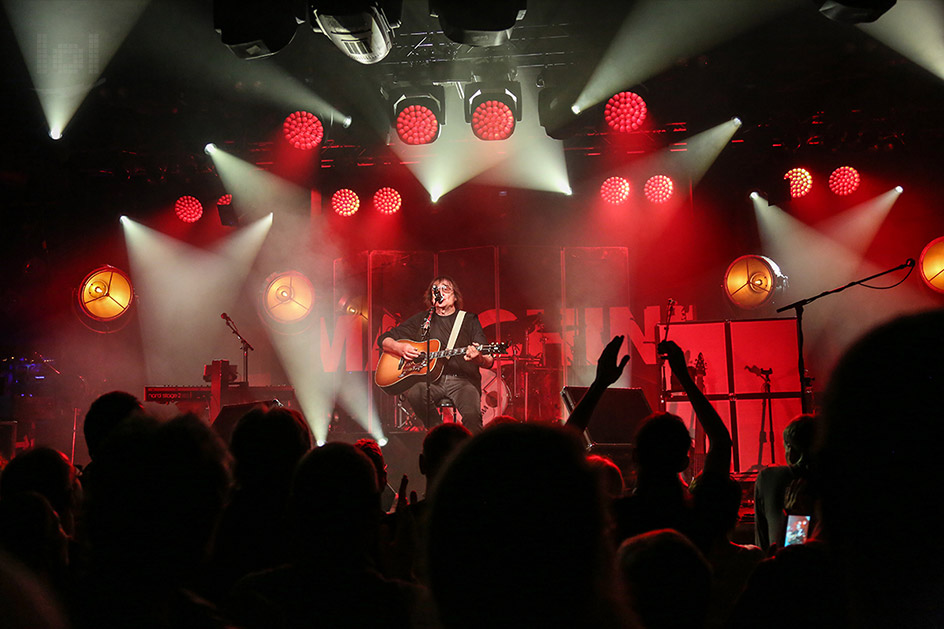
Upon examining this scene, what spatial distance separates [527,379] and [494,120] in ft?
12.1

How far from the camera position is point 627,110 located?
7.39 m

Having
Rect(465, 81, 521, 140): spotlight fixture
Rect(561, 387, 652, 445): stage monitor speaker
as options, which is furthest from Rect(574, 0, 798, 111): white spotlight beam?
Rect(561, 387, 652, 445): stage monitor speaker

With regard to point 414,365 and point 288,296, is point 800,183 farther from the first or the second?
point 288,296

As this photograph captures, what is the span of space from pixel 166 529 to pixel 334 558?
0.33 meters

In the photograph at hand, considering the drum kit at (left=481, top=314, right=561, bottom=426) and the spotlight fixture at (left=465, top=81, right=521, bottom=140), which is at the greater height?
the spotlight fixture at (left=465, top=81, right=521, bottom=140)

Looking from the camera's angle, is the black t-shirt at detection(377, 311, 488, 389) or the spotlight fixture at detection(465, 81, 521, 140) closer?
the spotlight fixture at detection(465, 81, 521, 140)

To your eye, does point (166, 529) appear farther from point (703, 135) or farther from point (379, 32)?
point (703, 135)

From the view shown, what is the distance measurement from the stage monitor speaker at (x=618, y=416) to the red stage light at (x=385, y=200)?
16.8 ft

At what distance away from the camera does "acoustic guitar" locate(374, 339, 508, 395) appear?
8375mm

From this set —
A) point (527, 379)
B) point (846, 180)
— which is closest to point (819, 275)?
point (846, 180)

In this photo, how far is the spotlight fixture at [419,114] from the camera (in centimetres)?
763

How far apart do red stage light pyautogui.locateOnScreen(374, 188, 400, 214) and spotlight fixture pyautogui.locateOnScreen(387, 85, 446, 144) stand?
6.84ft

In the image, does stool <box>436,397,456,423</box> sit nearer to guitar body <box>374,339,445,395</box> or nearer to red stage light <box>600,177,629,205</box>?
guitar body <box>374,339,445,395</box>

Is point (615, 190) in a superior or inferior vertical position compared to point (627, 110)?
inferior
